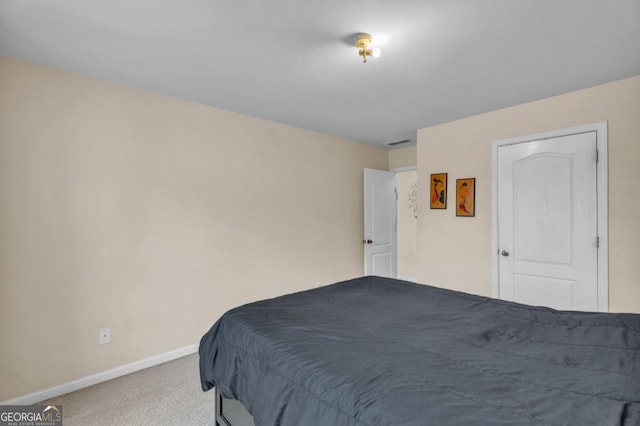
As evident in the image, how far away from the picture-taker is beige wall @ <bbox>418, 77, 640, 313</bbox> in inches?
94.6

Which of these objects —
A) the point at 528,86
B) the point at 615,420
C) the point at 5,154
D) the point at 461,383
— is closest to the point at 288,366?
the point at 461,383

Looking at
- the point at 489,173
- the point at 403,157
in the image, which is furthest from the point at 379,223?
the point at 489,173

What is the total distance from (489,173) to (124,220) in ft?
11.3

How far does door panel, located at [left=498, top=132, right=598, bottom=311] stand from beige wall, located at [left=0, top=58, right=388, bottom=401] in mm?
2254

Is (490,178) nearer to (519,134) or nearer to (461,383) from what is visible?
(519,134)

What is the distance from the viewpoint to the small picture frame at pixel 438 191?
3.53 meters

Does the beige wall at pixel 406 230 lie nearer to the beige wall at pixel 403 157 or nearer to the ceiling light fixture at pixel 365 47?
the beige wall at pixel 403 157

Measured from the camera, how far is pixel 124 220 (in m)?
2.48

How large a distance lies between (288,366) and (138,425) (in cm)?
143

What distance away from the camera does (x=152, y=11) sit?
62.0 inches

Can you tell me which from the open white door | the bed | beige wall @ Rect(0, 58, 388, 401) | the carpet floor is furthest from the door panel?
the carpet floor

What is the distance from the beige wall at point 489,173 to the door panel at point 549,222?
0.12 m

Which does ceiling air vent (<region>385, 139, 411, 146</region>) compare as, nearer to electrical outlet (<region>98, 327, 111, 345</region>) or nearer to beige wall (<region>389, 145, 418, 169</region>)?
beige wall (<region>389, 145, 418, 169</region>)

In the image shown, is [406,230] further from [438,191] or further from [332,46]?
[332,46]
